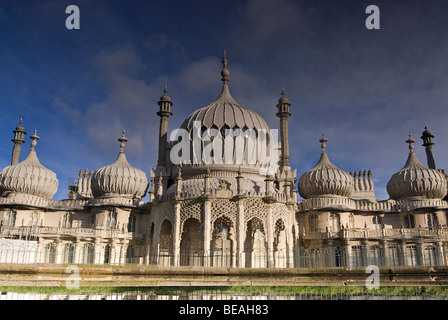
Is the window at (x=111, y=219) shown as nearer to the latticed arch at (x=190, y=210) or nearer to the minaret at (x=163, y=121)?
the minaret at (x=163, y=121)

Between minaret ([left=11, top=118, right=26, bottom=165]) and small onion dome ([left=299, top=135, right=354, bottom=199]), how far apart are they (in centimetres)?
3596

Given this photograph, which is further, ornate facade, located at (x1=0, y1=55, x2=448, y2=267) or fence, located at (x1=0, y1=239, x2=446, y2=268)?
fence, located at (x1=0, y1=239, x2=446, y2=268)

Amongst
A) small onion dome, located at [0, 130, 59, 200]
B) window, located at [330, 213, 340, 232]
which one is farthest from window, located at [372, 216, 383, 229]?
small onion dome, located at [0, 130, 59, 200]

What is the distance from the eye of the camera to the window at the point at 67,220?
127ft

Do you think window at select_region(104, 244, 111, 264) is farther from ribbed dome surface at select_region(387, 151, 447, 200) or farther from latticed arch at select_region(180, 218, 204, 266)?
ribbed dome surface at select_region(387, 151, 447, 200)

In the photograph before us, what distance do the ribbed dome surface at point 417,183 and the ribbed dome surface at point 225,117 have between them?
47.9 ft

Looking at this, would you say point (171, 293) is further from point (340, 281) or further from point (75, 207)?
point (75, 207)

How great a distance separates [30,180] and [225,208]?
829 inches

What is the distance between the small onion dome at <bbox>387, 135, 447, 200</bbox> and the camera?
126 ft

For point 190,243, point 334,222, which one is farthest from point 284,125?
point 190,243

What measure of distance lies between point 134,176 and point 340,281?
2778 centimetres

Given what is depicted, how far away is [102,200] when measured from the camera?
126 feet

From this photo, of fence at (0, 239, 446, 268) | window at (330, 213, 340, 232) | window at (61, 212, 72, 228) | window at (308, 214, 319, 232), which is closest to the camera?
fence at (0, 239, 446, 268)

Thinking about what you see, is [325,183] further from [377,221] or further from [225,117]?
[225,117]
